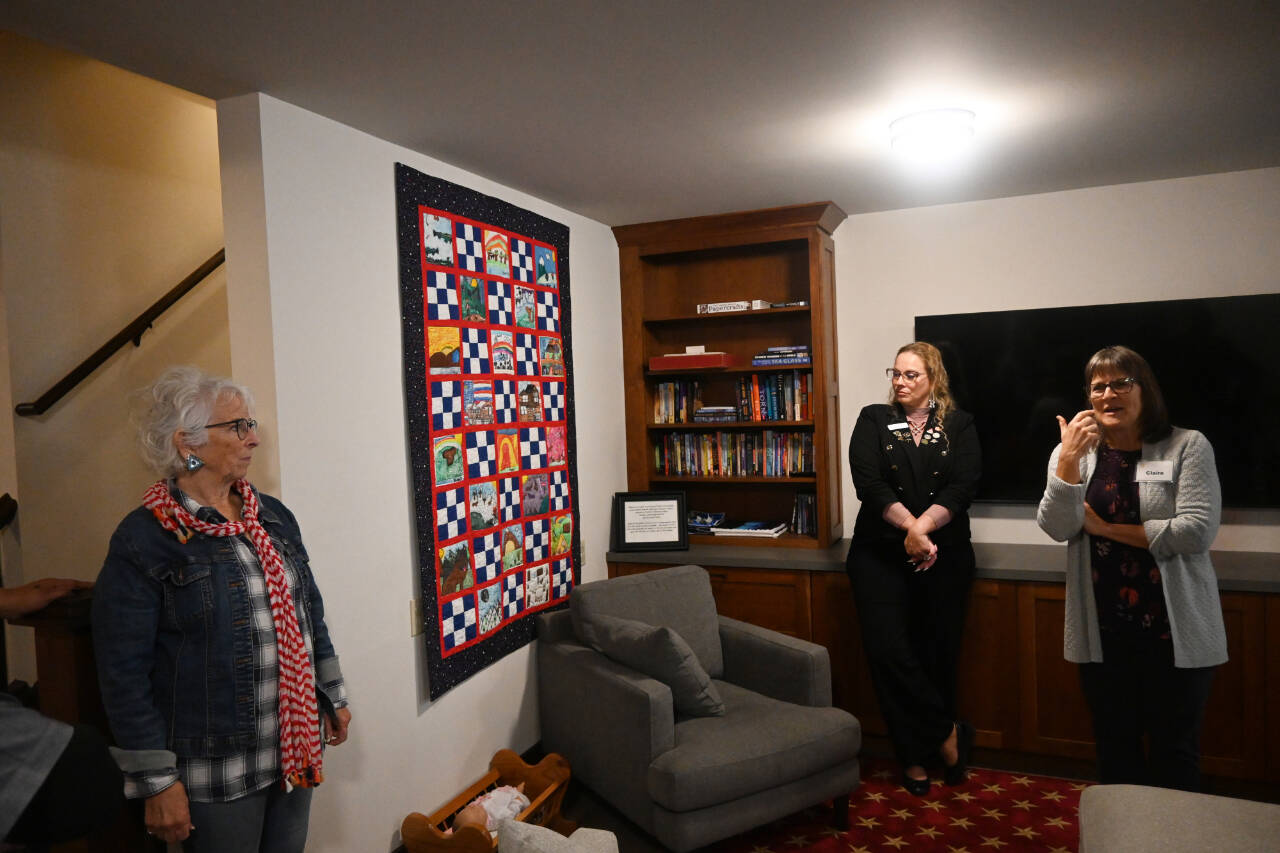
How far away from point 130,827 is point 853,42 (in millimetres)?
2427

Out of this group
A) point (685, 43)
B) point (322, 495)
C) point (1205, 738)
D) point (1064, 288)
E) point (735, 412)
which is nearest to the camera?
point (685, 43)

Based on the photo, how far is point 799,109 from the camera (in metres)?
2.56

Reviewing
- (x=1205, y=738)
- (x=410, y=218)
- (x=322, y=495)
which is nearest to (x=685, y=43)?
(x=410, y=218)

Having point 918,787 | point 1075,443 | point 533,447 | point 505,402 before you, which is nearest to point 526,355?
point 505,402

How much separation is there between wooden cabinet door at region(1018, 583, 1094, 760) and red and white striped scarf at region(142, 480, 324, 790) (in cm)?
273

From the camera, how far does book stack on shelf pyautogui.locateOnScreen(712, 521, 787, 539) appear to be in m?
4.14

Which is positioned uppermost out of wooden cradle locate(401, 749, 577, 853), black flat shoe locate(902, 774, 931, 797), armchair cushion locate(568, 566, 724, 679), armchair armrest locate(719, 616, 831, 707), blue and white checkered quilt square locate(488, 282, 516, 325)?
blue and white checkered quilt square locate(488, 282, 516, 325)

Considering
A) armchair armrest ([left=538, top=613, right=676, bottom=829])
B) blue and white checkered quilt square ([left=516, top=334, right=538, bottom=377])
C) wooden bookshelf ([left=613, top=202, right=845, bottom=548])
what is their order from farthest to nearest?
wooden bookshelf ([left=613, top=202, right=845, bottom=548]), blue and white checkered quilt square ([left=516, top=334, right=538, bottom=377]), armchair armrest ([left=538, top=613, right=676, bottom=829])

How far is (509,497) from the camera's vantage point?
335 centimetres

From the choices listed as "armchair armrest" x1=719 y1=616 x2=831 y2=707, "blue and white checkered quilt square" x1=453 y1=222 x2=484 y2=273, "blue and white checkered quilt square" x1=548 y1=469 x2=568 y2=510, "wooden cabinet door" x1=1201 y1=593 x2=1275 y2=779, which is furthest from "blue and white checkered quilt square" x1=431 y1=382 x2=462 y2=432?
"wooden cabinet door" x1=1201 y1=593 x2=1275 y2=779

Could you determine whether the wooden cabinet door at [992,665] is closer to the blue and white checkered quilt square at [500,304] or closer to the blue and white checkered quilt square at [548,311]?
the blue and white checkered quilt square at [548,311]

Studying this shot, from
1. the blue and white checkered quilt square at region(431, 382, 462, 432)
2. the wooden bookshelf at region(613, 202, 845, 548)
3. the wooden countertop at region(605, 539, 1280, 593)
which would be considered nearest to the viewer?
the blue and white checkered quilt square at region(431, 382, 462, 432)

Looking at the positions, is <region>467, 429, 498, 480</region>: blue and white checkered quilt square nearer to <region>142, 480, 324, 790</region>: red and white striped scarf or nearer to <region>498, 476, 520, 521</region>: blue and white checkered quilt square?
<region>498, 476, 520, 521</region>: blue and white checkered quilt square

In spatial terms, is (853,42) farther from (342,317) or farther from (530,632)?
(530,632)
